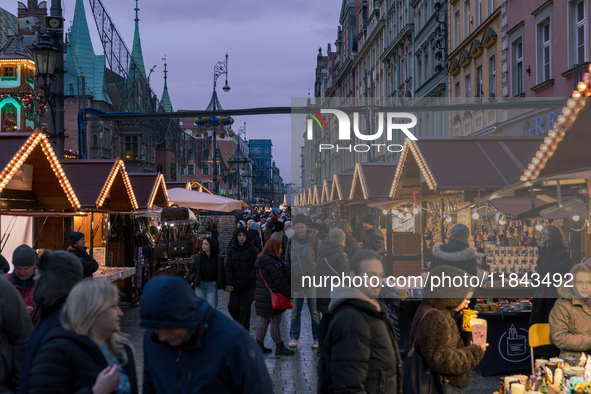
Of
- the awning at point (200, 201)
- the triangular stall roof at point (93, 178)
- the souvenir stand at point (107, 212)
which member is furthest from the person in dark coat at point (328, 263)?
the awning at point (200, 201)

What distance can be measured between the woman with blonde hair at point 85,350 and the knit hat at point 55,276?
611 mm

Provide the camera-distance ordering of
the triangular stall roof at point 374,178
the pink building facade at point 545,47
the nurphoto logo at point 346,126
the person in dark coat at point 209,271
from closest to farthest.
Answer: the person in dark coat at point 209,271 → the nurphoto logo at point 346,126 → the pink building facade at point 545,47 → the triangular stall roof at point 374,178

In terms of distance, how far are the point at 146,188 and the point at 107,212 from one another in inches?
122

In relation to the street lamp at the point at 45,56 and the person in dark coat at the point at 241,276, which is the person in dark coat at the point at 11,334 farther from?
the street lamp at the point at 45,56

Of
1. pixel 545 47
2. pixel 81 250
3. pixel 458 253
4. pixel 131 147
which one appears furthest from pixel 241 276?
pixel 131 147

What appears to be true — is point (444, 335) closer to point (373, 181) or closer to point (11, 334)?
point (11, 334)

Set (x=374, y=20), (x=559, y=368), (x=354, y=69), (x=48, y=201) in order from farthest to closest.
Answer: (x=354, y=69) → (x=374, y=20) → (x=48, y=201) → (x=559, y=368)

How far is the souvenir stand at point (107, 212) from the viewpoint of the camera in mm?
11820

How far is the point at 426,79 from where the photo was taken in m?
32.3

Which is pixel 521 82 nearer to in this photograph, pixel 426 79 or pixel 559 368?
pixel 426 79

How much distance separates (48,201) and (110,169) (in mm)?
1860

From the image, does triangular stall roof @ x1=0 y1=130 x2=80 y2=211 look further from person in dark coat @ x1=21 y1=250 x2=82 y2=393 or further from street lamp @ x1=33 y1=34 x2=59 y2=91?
person in dark coat @ x1=21 y1=250 x2=82 y2=393

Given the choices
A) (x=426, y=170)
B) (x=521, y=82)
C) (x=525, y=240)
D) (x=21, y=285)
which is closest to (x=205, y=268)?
(x=426, y=170)

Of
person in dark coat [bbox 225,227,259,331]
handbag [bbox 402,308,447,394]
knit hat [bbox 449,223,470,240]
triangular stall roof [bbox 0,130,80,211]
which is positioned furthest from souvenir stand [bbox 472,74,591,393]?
triangular stall roof [bbox 0,130,80,211]
